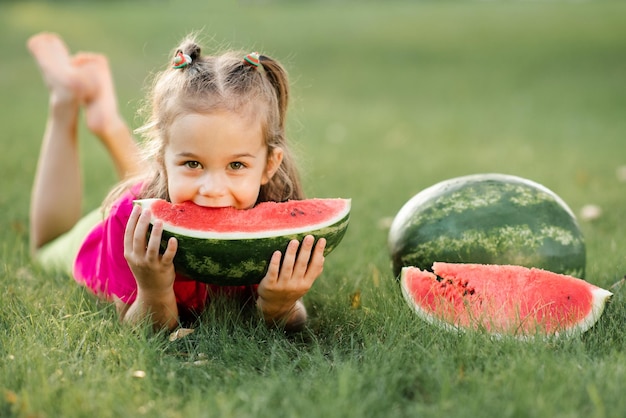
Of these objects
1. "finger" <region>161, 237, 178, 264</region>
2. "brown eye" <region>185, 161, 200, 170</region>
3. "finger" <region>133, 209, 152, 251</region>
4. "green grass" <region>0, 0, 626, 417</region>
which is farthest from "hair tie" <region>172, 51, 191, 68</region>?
"finger" <region>161, 237, 178, 264</region>

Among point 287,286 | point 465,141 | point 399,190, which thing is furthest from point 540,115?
point 287,286

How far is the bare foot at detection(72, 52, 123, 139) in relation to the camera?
5.23 meters

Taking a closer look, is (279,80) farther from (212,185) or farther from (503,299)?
(503,299)

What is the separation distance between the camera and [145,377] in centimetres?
258

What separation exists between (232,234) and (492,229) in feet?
4.46

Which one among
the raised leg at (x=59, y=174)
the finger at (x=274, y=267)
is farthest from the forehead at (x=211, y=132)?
the raised leg at (x=59, y=174)

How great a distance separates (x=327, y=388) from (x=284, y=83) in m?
1.72

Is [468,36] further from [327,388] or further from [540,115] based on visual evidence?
[327,388]

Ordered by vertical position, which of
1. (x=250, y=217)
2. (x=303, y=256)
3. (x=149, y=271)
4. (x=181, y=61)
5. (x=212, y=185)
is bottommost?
(x=149, y=271)

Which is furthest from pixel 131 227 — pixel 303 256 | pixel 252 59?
pixel 252 59

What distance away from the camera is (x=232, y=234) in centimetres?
299

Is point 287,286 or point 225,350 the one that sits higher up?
point 287,286

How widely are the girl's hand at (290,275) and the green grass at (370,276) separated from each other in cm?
15

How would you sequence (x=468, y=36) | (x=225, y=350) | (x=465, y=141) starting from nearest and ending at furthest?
(x=225, y=350)
(x=465, y=141)
(x=468, y=36)
